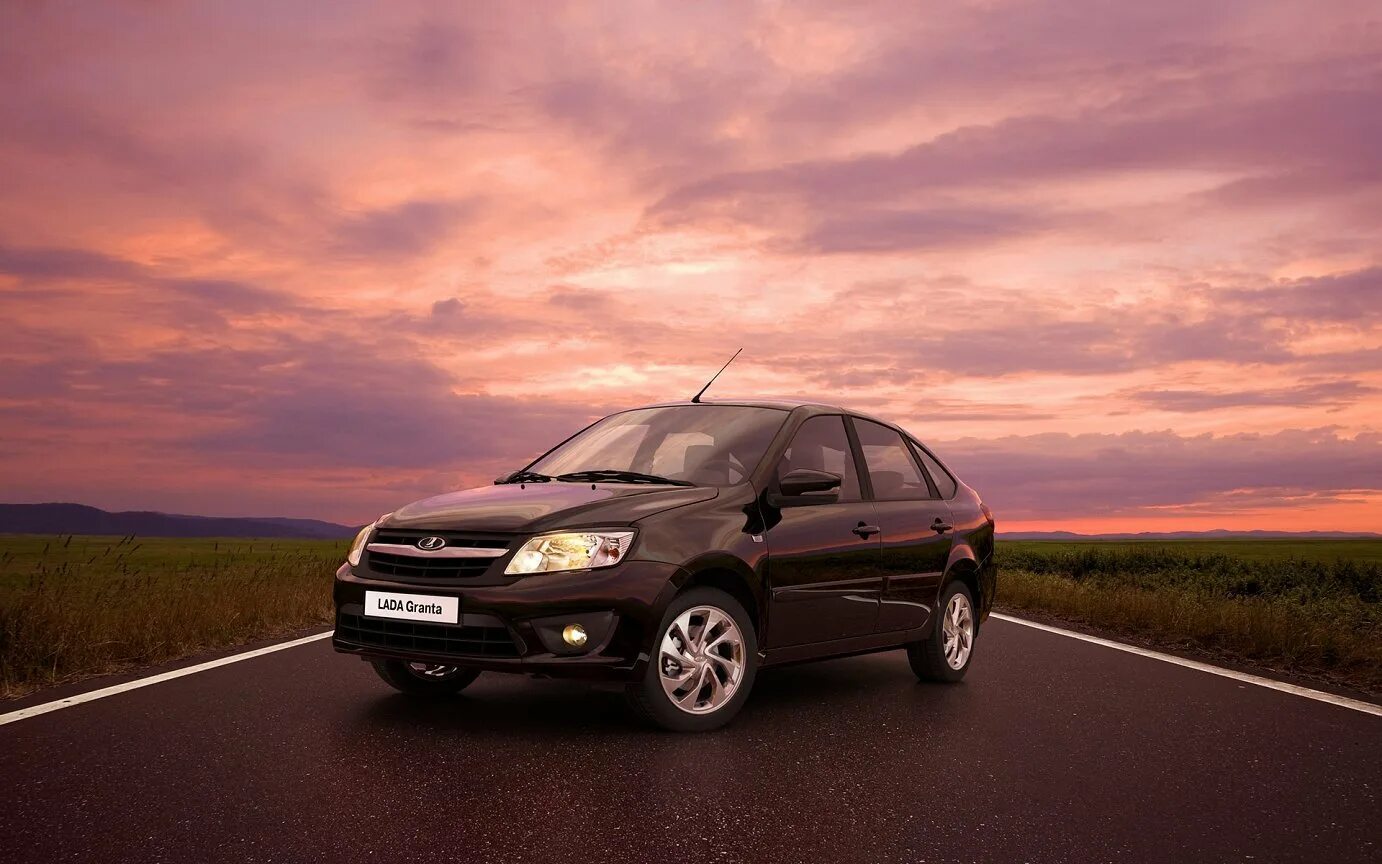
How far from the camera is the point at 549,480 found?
7.12m

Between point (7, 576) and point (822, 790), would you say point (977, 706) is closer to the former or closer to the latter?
point (822, 790)

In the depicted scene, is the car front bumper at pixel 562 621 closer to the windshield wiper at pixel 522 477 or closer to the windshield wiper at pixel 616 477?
the windshield wiper at pixel 616 477

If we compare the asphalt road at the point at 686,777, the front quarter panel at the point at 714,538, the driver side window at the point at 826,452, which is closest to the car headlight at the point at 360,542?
the asphalt road at the point at 686,777

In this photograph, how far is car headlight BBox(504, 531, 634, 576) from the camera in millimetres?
5742

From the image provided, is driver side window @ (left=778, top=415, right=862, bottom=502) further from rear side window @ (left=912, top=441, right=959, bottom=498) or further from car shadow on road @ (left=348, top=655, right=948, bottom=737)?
car shadow on road @ (left=348, top=655, right=948, bottom=737)

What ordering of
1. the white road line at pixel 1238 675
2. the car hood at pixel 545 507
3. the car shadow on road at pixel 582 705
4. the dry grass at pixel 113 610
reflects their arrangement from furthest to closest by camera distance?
the dry grass at pixel 113 610 → the white road line at pixel 1238 675 → the car shadow on road at pixel 582 705 → the car hood at pixel 545 507

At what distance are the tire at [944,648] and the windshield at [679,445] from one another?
1.86m

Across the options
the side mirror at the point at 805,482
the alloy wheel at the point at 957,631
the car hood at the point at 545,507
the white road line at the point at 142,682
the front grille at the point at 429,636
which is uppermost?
the side mirror at the point at 805,482

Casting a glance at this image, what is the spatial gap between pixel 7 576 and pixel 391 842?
28.4 feet

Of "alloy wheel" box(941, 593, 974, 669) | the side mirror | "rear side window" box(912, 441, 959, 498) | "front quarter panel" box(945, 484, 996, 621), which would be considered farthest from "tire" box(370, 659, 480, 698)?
"rear side window" box(912, 441, 959, 498)

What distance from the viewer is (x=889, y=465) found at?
26.3 ft

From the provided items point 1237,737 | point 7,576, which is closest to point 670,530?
point 1237,737

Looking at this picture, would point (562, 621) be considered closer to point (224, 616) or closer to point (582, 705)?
point (582, 705)

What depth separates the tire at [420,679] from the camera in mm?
6844
